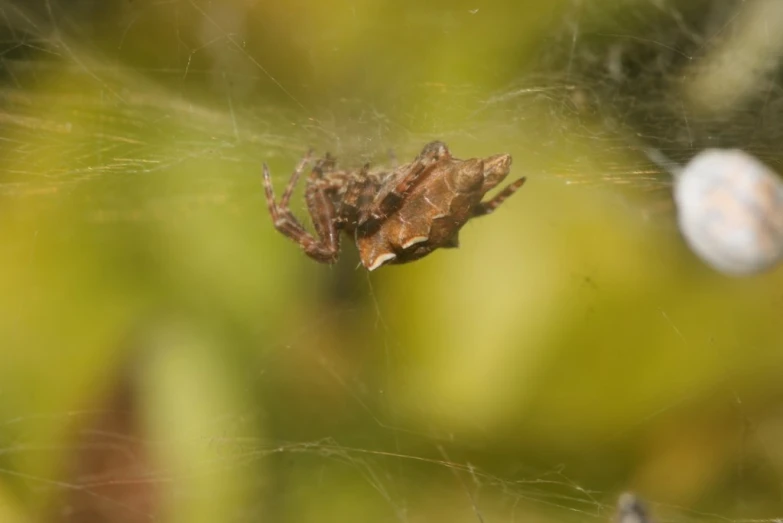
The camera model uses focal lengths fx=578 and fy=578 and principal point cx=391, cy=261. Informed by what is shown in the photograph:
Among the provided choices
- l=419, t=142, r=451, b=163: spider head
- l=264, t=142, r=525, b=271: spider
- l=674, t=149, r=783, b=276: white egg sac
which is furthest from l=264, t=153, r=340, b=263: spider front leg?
l=674, t=149, r=783, b=276: white egg sac

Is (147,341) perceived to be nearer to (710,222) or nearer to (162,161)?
(162,161)

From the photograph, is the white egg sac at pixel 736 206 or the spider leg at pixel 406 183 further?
the white egg sac at pixel 736 206

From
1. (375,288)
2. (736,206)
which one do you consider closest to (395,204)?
(375,288)

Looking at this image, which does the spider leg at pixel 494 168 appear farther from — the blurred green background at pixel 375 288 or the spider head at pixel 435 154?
the blurred green background at pixel 375 288

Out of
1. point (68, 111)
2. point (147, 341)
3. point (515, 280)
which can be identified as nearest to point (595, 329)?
point (515, 280)

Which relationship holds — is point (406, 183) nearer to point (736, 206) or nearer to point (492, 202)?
point (492, 202)

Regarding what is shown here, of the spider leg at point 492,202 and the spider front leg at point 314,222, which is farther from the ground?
the spider leg at point 492,202

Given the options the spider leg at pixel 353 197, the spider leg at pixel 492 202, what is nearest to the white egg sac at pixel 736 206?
the spider leg at pixel 492 202
